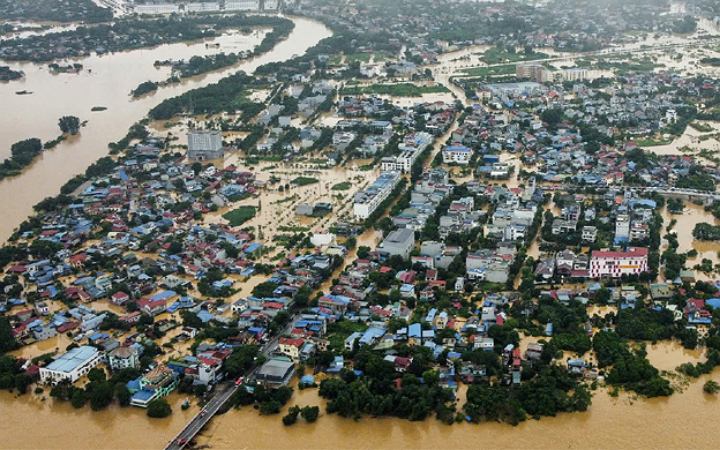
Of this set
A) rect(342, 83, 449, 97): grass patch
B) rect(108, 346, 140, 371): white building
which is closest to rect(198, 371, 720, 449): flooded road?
rect(108, 346, 140, 371): white building

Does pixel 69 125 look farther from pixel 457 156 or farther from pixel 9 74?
pixel 457 156

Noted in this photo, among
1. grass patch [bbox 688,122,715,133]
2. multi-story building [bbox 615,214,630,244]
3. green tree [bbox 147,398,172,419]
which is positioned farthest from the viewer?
grass patch [bbox 688,122,715,133]

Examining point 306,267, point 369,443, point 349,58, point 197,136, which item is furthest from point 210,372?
point 349,58

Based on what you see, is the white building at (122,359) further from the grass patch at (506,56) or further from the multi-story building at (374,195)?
the grass patch at (506,56)

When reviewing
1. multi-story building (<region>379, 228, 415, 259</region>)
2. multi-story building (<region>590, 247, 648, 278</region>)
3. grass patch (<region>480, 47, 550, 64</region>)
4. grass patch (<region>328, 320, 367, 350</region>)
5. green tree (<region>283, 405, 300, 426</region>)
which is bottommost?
green tree (<region>283, 405, 300, 426</region>)

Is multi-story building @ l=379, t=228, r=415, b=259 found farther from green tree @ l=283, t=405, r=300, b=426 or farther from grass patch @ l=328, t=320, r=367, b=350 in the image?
green tree @ l=283, t=405, r=300, b=426

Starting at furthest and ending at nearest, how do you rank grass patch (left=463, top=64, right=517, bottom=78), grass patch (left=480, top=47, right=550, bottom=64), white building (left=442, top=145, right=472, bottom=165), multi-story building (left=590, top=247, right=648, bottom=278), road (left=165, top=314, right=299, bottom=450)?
1. grass patch (left=480, top=47, right=550, bottom=64)
2. grass patch (left=463, top=64, right=517, bottom=78)
3. white building (left=442, top=145, right=472, bottom=165)
4. multi-story building (left=590, top=247, right=648, bottom=278)
5. road (left=165, top=314, right=299, bottom=450)

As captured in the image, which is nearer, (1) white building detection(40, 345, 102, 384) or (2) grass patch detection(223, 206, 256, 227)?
(1) white building detection(40, 345, 102, 384)
